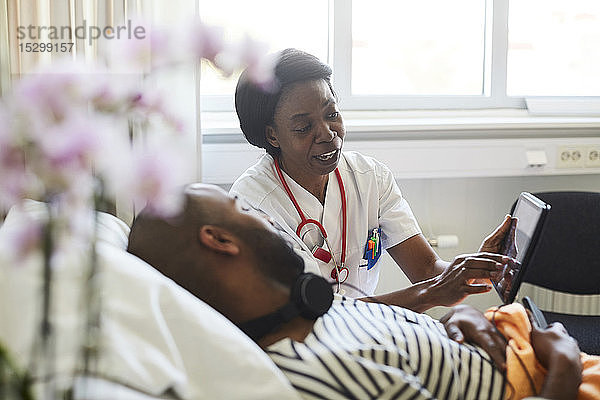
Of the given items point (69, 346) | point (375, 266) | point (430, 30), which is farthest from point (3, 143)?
point (430, 30)

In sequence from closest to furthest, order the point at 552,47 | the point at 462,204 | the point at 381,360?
the point at 381,360, the point at 462,204, the point at 552,47

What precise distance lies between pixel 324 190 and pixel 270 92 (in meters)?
0.33

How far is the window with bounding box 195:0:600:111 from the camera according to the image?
8.75ft

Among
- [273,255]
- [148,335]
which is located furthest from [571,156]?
[148,335]

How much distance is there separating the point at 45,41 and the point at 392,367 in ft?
4.90

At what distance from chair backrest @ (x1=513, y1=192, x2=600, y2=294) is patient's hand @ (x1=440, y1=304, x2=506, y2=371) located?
1.23 meters

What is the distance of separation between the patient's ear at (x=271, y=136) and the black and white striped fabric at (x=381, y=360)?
73cm

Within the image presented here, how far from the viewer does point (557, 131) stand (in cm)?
264

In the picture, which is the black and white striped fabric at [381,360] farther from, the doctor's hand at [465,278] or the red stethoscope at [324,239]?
the red stethoscope at [324,239]

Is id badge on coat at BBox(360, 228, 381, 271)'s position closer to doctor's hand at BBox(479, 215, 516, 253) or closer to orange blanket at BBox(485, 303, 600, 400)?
doctor's hand at BBox(479, 215, 516, 253)

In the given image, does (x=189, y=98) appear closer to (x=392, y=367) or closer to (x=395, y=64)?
(x=395, y=64)

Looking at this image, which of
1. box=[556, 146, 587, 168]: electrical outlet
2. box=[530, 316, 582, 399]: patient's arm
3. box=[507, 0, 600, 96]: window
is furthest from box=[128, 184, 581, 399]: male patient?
box=[507, 0, 600, 96]: window

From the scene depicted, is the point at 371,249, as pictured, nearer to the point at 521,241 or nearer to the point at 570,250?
the point at 521,241

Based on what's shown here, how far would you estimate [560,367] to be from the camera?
1040 mm
